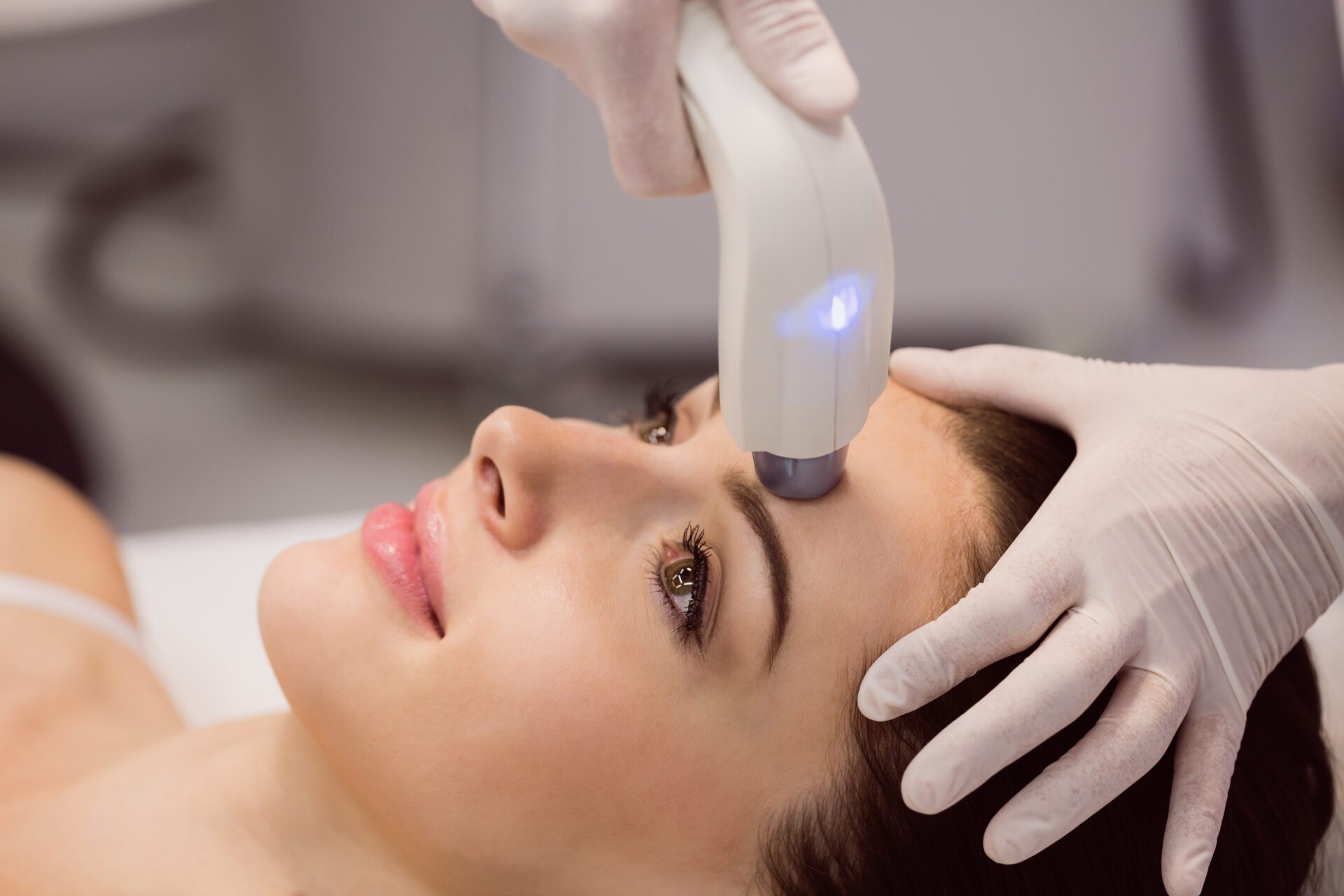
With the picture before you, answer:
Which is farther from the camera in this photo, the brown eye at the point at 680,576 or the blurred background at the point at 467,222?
the blurred background at the point at 467,222

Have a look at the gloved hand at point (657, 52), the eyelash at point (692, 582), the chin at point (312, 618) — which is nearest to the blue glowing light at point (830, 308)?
the gloved hand at point (657, 52)

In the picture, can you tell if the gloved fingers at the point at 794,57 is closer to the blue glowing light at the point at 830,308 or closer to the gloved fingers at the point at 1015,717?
the blue glowing light at the point at 830,308

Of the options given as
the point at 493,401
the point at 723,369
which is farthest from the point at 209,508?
the point at 723,369

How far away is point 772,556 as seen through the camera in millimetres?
828

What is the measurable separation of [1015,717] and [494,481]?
44 centimetres

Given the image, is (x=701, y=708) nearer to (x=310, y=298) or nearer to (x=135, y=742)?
(x=135, y=742)

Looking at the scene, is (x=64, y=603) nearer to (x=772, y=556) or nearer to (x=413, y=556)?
(x=413, y=556)

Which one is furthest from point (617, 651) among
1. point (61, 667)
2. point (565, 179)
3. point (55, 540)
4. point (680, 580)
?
point (565, 179)

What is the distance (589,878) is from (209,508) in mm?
1370

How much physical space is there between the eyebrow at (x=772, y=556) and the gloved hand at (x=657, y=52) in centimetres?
28

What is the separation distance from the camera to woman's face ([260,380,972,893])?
0.84 m

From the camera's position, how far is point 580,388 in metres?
1.96

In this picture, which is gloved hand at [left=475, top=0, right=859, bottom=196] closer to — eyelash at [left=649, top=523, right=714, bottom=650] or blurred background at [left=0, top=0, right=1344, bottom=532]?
eyelash at [left=649, top=523, right=714, bottom=650]

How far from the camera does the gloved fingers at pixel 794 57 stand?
0.67 m
